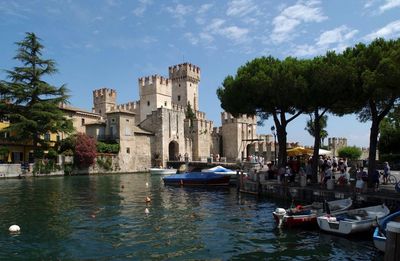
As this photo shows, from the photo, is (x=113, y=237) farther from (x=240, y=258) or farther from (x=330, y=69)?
(x=330, y=69)

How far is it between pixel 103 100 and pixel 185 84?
16.3m

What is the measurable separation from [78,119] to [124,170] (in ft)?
34.9

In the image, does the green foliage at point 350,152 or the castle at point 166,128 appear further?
the green foliage at point 350,152

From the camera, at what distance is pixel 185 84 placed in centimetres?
8156

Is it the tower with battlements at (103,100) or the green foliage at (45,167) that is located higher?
the tower with battlements at (103,100)

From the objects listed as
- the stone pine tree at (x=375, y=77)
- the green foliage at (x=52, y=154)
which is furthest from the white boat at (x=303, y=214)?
the green foliage at (x=52, y=154)

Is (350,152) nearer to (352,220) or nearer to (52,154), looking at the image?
(52,154)

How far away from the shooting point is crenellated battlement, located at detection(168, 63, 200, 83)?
269 feet

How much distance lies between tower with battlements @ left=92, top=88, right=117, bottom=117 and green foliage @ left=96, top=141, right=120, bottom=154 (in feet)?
75.8

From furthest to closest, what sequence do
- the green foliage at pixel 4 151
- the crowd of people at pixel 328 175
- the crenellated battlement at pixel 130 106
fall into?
→ 1. the crenellated battlement at pixel 130 106
2. the green foliage at pixel 4 151
3. the crowd of people at pixel 328 175

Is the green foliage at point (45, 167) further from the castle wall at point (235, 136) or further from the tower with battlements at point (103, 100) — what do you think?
the castle wall at point (235, 136)

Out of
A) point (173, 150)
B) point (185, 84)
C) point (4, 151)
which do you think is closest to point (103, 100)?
point (185, 84)

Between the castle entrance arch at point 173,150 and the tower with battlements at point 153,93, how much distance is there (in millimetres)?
10247

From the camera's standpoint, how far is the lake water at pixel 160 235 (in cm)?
1141
